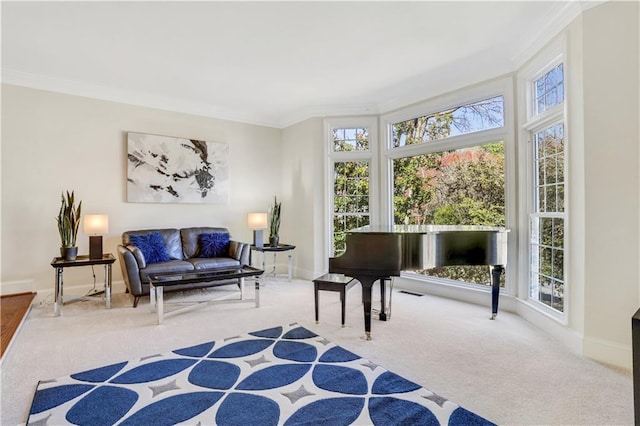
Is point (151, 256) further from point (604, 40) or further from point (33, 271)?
point (604, 40)

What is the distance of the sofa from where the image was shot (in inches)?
163

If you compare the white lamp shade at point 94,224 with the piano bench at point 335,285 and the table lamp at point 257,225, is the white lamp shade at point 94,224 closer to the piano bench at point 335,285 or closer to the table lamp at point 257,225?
the table lamp at point 257,225

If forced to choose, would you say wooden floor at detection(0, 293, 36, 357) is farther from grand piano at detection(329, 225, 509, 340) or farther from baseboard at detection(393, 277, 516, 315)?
baseboard at detection(393, 277, 516, 315)

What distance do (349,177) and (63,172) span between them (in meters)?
4.18

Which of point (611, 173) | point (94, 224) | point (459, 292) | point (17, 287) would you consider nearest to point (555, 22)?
point (611, 173)

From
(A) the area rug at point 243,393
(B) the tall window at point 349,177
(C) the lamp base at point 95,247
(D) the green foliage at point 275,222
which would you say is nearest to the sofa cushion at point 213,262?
(C) the lamp base at point 95,247

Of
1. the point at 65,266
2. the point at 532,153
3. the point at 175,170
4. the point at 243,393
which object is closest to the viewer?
the point at 243,393

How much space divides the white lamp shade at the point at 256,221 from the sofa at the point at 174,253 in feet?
1.34

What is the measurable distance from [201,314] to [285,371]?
179 cm

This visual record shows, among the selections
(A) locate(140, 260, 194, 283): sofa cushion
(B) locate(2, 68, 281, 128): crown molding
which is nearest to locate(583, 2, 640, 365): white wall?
(A) locate(140, 260, 194, 283): sofa cushion

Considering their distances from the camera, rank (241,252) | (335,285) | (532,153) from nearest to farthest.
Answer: (335,285) → (532,153) → (241,252)

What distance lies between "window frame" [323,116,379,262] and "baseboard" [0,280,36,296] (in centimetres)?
412

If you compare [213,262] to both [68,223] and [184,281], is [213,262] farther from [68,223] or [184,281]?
[68,223]

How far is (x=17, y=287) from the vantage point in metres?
4.31
